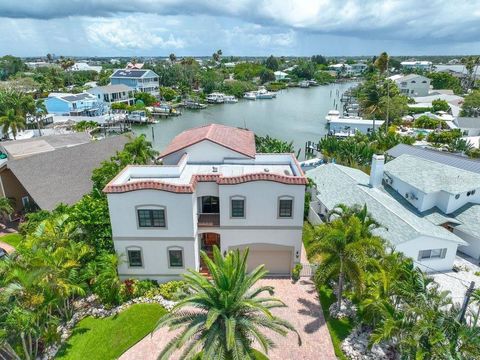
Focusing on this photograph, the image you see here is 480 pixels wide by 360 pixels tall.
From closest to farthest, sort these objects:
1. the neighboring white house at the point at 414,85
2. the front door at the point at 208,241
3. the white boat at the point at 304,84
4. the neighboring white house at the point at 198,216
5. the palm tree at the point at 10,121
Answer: the neighboring white house at the point at 198,216 < the front door at the point at 208,241 < the palm tree at the point at 10,121 < the neighboring white house at the point at 414,85 < the white boat at the point at 304,84

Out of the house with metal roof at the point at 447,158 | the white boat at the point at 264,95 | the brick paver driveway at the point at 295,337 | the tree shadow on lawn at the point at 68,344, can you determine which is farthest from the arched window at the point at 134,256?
the white boat at the point at 264,95

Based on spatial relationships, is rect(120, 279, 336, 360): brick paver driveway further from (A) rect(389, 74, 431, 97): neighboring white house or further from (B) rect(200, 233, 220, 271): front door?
(A) rect(389, 74, 431, 97): neighboring white house

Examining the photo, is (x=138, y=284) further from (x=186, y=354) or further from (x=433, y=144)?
(x=433, y=144)

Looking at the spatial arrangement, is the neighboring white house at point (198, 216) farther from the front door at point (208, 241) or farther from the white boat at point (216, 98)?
the white boat at point (216, 98)

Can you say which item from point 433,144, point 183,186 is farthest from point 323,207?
point 433,144

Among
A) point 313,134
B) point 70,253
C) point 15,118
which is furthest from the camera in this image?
point 313,134

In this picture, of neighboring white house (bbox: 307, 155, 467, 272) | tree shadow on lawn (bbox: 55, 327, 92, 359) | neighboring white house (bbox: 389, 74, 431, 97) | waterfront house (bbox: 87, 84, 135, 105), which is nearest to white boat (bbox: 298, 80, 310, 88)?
neighboring white house (bbox: 389, 74, 431, 97)
